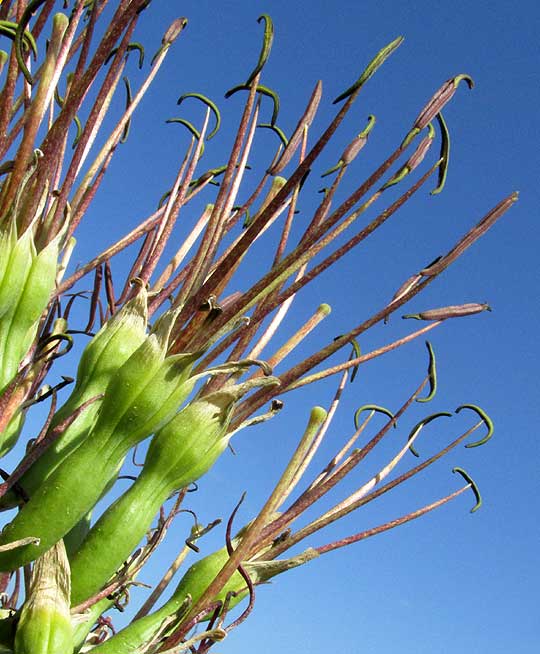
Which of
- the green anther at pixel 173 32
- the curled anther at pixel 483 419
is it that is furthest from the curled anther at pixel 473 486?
the green anther at pixel 173 32

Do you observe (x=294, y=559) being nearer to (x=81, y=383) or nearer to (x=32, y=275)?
(x=81, y=383)

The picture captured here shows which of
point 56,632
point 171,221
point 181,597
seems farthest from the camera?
point 171,221

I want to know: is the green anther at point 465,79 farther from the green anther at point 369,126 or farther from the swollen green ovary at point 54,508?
the swollen green ovary at point 54,508

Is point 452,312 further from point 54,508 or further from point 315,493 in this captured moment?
point 54,508

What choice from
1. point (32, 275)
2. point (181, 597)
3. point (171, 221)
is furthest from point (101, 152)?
point (181, 597)

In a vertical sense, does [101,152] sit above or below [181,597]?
above

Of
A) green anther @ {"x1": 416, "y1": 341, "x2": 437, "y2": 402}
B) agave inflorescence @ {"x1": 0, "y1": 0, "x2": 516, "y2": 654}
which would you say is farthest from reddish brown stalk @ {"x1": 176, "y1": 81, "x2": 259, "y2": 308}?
green anther @ {"x1": 416, "y1": 341, "x2": 437, "y2": 402}

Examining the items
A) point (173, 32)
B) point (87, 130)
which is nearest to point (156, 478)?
point (87, 130)
